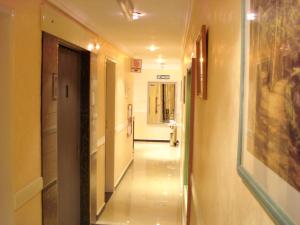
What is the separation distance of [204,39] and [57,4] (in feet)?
5.30

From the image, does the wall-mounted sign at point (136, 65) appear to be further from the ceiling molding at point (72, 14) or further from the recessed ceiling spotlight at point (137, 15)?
the recessed ceiling spotlight at point (137, 15)

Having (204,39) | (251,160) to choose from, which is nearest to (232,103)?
(251,160)

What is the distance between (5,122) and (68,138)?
164cm

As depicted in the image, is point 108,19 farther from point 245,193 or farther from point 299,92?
point 299,92

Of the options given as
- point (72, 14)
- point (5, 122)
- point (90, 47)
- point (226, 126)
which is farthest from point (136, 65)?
point (226, 126)

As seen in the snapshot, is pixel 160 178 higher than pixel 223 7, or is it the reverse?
pixel 223 7

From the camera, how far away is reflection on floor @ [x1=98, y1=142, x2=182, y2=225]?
4551 millimetres

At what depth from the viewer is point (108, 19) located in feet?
12.4

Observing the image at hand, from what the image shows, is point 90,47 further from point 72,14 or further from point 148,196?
point 148,196

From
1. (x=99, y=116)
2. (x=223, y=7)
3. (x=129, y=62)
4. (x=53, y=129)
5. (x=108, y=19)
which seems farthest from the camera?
(x=129, y=62)

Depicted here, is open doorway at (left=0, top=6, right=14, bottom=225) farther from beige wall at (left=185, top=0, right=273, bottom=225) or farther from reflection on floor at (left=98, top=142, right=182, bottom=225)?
reflection on floor at (left=98, top=142, right=182, bottom=225)

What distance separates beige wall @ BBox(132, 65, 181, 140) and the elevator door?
6.52m

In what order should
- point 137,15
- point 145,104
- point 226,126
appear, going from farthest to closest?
point 145,104 < point 137,15 < point 226,126

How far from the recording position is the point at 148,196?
546cm
